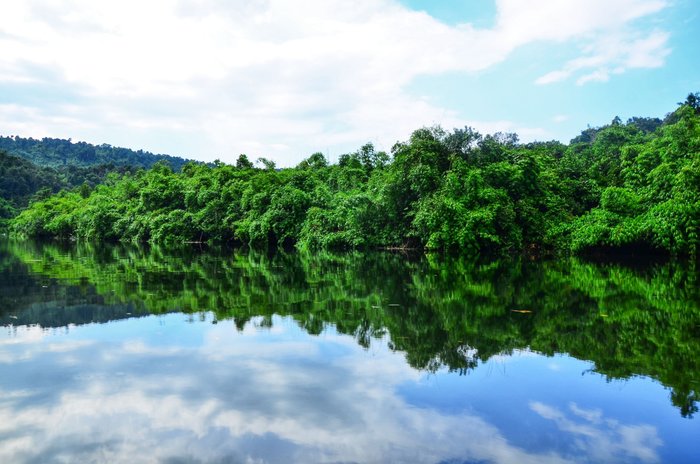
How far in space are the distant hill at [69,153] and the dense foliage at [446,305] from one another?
138 m

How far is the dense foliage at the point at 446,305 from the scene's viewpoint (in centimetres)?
691

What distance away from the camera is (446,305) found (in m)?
10.4

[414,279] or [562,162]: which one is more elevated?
[562,162]

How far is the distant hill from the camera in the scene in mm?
147250

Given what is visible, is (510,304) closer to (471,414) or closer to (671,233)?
(471,414)

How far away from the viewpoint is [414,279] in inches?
600

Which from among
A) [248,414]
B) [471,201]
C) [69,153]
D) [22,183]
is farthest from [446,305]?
[69,153]

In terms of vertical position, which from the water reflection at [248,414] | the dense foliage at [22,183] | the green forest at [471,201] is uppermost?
the dense foliage at [22,183]

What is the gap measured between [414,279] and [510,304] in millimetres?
5020

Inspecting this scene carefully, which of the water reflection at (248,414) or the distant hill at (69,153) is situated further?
the distant hill at (69,153)

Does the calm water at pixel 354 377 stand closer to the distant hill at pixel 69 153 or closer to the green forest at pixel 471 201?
the green forest at pixel 471 201

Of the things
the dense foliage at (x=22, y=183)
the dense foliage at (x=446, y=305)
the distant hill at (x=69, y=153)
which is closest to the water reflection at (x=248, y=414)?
the dense foliage at (x=446, y=305)

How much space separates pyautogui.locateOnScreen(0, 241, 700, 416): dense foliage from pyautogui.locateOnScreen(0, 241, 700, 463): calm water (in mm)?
59

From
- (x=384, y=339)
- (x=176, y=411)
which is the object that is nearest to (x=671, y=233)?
(x=384, y=339)
